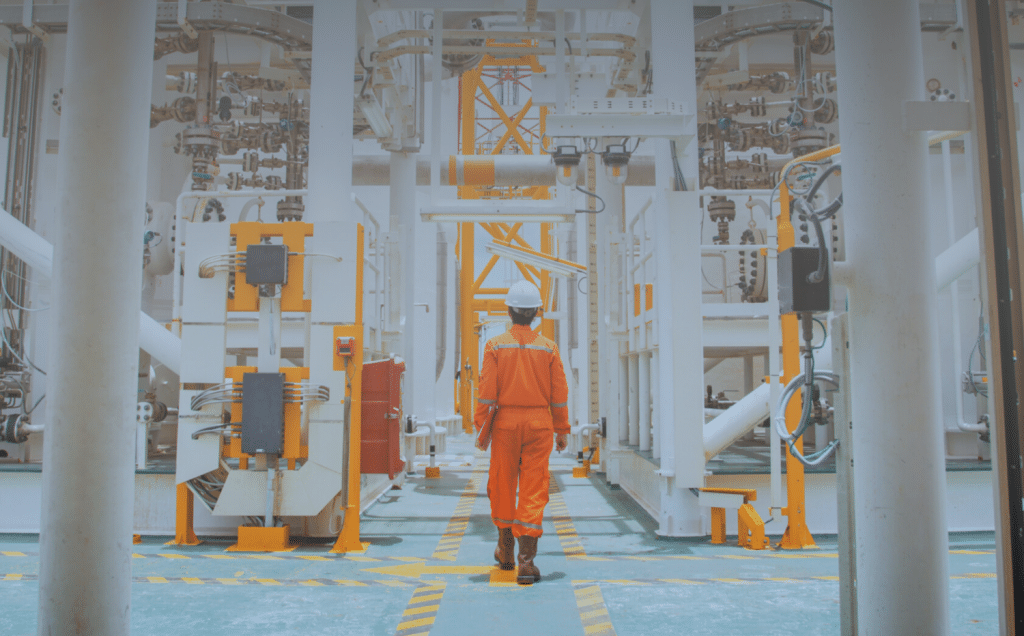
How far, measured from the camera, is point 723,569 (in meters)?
4.82

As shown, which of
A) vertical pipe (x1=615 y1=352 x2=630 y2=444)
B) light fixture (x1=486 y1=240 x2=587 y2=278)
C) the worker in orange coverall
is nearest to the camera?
the worker in orange coverall

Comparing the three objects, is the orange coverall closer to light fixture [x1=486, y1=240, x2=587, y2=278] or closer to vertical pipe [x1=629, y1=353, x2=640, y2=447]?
vertical pipe [x1=629, y1=353, x2=640, y2=447]

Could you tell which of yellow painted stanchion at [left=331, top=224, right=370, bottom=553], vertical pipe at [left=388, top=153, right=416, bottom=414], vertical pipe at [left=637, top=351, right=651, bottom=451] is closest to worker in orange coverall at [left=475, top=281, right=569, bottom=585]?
yellow painted stanchion at [left=331, top=224, right=370, bottom=553]

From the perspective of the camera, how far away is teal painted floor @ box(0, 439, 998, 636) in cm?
373

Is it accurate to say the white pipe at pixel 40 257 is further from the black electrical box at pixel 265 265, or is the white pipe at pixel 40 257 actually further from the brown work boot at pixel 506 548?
the brown work boot at pixel 506 548

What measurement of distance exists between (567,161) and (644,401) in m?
2.66

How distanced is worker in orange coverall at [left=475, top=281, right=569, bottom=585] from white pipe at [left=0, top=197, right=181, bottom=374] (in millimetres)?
3223

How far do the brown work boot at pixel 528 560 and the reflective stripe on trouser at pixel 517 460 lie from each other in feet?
0.41

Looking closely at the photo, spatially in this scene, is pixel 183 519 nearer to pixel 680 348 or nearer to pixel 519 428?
pixel 519 428

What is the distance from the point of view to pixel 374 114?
8477mm

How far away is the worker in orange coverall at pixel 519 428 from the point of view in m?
4.70

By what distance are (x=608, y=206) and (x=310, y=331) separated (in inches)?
195

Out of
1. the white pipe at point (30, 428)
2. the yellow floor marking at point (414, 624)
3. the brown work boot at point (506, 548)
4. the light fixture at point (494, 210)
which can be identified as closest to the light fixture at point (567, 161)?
the light fixture at point (494, 210)

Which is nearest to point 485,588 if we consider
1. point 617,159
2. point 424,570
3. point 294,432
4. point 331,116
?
point 424,570
